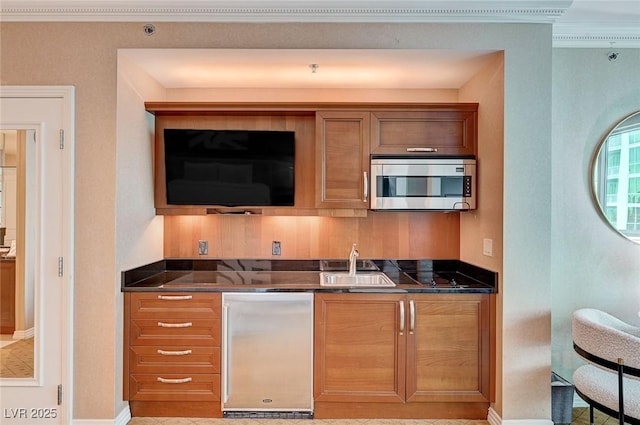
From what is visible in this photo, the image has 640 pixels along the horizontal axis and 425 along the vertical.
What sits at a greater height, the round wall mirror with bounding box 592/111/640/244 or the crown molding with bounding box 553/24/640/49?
the crown molding with bounding box 553/24/640/49

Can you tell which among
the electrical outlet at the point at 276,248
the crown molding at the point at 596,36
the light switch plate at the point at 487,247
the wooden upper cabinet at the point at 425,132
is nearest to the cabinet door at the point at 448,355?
the light switch plate at the point at 487,247

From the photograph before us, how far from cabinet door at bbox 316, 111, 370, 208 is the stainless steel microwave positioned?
4.0 inches

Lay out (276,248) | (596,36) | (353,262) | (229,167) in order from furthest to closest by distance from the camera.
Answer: (276,248) < (353,262) < (229,167) < (596,36)

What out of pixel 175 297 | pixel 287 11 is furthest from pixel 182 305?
pixel 287 11

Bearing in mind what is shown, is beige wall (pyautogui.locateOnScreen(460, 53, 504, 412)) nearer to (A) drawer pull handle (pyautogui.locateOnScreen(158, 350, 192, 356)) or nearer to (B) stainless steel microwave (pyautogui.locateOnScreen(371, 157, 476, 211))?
(B) stainless steel microwave (pyautogui.locateOnScreen(371, 157, 476, 211))

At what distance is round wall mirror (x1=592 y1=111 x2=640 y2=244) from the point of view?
9.58 ft

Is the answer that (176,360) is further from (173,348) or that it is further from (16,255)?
(16,255)

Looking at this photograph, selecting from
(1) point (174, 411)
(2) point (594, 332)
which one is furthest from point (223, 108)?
(2) point (594, 332)

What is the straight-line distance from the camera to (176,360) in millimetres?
2658

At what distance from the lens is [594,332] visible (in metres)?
2.17

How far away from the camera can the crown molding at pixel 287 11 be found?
2.45 m

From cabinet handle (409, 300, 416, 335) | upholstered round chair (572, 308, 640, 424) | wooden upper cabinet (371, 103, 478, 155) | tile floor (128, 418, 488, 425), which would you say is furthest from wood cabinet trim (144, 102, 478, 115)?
tile floor (128, 418, 488, 425)

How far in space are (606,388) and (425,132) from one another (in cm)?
190

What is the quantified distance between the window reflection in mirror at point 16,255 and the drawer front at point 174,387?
25.7 inches
